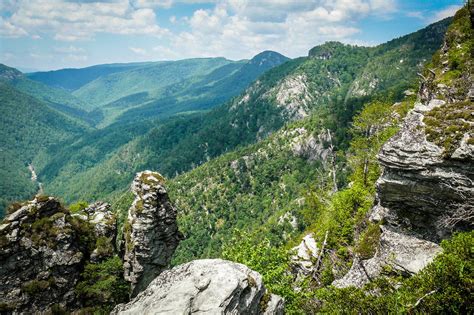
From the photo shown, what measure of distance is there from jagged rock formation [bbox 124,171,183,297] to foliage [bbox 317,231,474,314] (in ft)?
117

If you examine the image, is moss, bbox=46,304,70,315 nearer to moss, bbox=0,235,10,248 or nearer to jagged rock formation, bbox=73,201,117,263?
jagged rock formation, bbox=73,201,117,263

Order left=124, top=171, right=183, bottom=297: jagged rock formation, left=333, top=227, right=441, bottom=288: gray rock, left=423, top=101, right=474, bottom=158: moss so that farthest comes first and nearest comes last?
1. left=124, top=171, right=183, bottom=297: jagged rock formation
2. left=333, top=227, right=441, bottom=288: gray rock
3. left=423, top=101, right=474, bottom=158: moss

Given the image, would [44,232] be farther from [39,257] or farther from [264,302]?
[264,302]

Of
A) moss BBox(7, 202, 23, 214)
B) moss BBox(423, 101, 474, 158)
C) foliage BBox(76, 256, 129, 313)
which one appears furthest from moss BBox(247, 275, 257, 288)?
moss BBox(7, 202, 23, 214)


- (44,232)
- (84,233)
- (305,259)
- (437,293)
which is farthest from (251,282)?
(84,233)

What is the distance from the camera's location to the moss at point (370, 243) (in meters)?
29.3

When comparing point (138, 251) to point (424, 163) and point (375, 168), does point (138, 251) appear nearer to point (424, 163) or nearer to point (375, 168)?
point (375, 168)

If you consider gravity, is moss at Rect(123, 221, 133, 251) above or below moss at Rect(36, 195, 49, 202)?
below

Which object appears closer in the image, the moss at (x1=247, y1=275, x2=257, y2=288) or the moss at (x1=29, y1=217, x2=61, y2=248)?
the moss at (x1=247, y1=275, x2=257, y2=288)

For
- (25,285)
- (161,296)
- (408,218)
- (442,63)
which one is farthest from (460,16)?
(25,285)

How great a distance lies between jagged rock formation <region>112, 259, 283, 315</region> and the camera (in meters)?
19.0

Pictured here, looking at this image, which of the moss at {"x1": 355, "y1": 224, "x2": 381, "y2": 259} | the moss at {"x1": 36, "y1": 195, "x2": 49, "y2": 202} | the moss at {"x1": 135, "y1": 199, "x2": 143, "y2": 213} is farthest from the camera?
the moss at {"x1": 135, "y1": 199, "x2": 143, "y2": 213}

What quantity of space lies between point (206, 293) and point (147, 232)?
108ft

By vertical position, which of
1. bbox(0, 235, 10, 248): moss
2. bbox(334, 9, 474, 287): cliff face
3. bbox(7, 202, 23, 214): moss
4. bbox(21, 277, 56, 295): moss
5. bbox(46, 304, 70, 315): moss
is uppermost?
bbox(334, 9, 474, 287): cliff face
